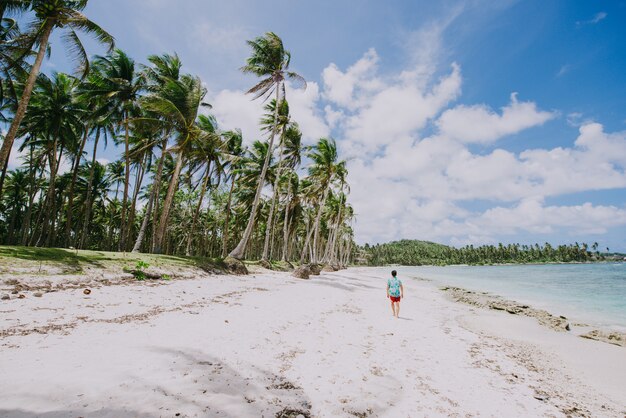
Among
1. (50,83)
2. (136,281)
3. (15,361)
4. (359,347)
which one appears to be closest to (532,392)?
(359,347)

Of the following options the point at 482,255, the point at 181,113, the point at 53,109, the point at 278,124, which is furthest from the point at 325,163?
the point at 482,255

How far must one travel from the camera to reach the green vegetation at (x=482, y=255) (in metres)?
136

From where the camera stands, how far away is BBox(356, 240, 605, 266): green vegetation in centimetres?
13638

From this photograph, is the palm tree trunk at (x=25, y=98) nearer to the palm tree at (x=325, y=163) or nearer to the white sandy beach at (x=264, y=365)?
the white sandy beach at (x=264, y=365)

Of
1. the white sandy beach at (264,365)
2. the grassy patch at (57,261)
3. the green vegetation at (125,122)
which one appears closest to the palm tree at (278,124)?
the green vegetation at (125,122)

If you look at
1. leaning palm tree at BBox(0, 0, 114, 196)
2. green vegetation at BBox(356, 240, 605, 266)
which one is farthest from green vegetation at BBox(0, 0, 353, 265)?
green vegetation at BBox(356, 240, 605, 266)

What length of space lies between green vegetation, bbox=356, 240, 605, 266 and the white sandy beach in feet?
411

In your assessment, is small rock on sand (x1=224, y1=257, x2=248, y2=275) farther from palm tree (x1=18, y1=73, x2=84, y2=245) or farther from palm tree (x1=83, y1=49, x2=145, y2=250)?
palm tree (x1=18, y1=73, x2=84, y2=245)

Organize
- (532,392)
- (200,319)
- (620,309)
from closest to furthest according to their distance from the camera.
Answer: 1. (532,392)
2. (200,319)
3. (620,309)

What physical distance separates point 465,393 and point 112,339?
17.2ft

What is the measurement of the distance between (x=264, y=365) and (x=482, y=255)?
6456 inches

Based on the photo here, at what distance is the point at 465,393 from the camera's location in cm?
407

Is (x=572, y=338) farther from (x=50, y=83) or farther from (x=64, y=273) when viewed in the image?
(x=50, y=83)

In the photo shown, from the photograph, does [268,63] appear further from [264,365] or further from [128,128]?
[264,365]
